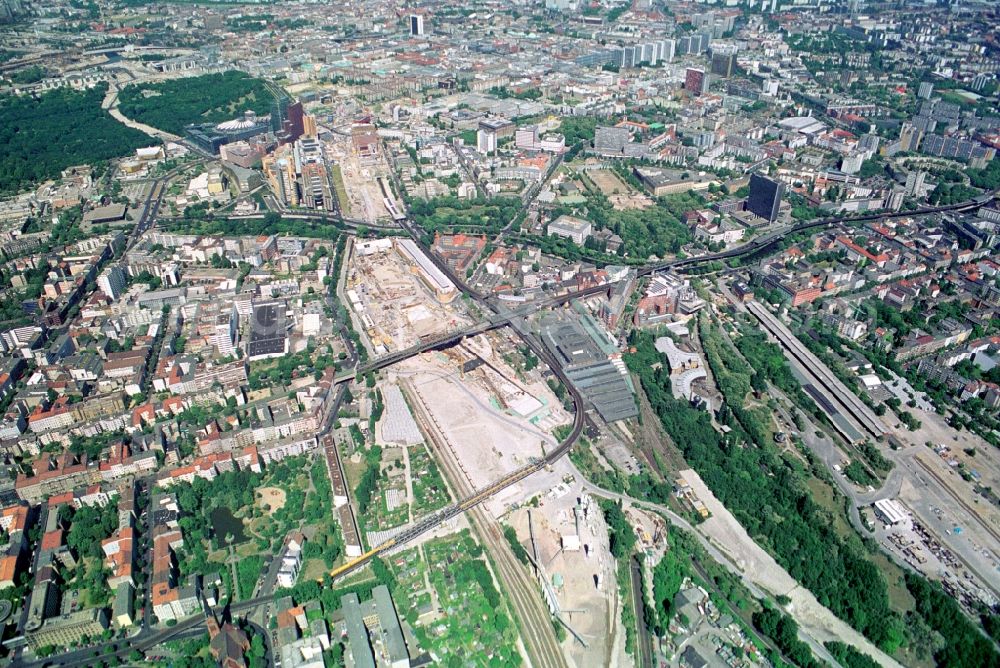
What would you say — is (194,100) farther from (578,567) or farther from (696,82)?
(578,567)

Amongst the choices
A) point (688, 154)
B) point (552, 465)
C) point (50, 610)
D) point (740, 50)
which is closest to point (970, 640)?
point (552, 465)

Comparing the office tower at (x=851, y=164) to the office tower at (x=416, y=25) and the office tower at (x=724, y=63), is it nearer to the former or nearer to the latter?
the office tower at (x=724, y=63)

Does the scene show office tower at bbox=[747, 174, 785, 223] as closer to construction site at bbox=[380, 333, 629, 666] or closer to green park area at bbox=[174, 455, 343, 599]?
construction site at bbox=[380, 333, 629, 666]

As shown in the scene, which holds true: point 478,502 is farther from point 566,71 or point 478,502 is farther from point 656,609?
point 566,71

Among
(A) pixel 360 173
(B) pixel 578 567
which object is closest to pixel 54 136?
(A) pixel 360 173

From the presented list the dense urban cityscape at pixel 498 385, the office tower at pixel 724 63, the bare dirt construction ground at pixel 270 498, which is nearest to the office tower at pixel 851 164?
the dense urban cityscape at pixel 498 385

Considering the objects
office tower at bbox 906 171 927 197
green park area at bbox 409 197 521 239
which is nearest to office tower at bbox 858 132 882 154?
office tower at bbox 906 171 927 197
